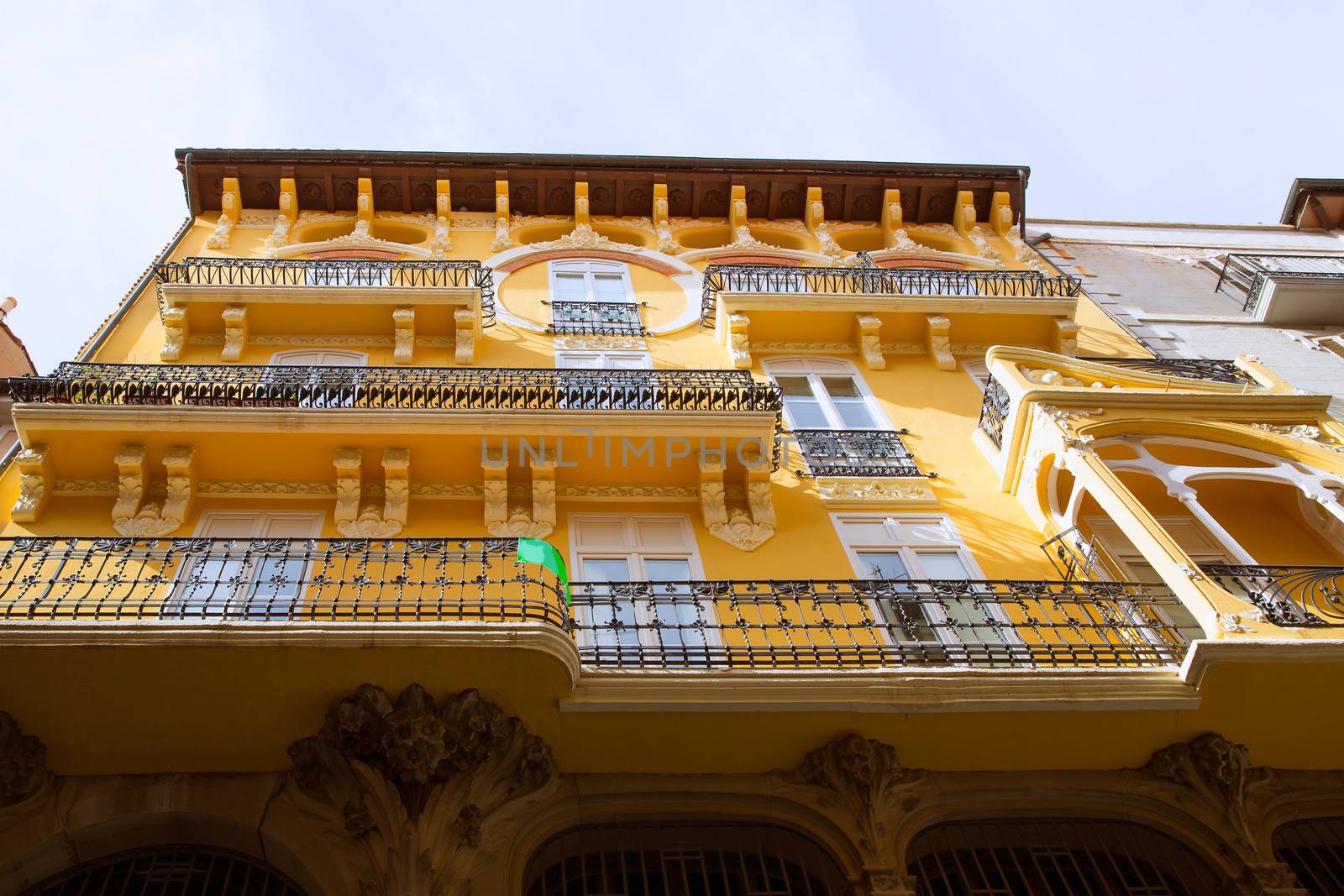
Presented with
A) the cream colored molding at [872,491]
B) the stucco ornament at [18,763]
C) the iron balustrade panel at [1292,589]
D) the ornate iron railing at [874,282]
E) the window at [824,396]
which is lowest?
the stucco ornament at [18,763]

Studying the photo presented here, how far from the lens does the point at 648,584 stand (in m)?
9.99

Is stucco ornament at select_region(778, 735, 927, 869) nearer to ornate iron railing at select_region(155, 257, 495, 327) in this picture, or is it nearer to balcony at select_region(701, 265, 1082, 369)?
balcony at select_region(701, 265, 1082, 369)

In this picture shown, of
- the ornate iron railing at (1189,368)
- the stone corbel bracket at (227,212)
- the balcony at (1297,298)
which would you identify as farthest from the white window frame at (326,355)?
the balcony at (1297,298)

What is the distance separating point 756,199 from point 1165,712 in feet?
43.2

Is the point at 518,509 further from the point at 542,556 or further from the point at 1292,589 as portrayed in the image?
the point at 1292,589

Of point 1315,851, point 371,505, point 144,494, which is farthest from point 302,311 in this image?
point 1315,851

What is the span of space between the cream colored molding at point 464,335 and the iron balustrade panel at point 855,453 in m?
4.21

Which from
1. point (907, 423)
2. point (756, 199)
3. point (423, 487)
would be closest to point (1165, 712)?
point (907, 423)

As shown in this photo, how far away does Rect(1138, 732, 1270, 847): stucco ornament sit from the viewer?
9.35 metres

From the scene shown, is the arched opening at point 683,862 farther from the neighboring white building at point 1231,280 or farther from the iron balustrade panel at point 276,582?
the neighboring white building at point 1231,280

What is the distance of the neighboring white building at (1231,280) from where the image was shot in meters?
17.1

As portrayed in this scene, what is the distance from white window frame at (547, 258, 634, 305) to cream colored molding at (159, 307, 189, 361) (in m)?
4.82

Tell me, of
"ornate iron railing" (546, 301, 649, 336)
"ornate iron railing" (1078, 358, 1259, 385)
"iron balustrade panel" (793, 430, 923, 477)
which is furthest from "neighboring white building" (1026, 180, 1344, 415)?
"ornate iron railing" (546, 301, 649, 336)

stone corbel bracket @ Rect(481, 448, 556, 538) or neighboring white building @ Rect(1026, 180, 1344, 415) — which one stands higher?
neighboring white building @ Rect(1026, 180, 1344, 415)
